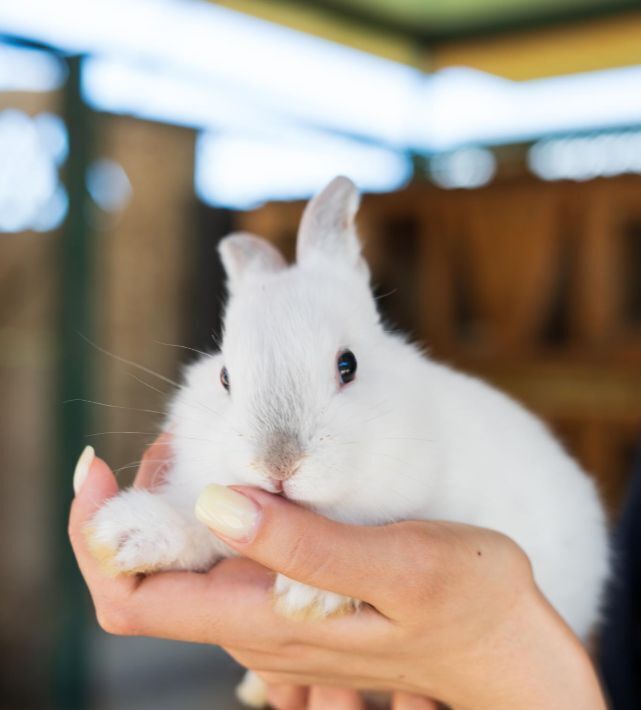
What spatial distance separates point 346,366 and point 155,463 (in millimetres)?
326

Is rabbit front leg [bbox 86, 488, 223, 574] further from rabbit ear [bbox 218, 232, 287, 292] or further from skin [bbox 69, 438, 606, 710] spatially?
rabbit ear [bbox 218, 232, 287, 292]

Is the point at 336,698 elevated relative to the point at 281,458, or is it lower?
lower

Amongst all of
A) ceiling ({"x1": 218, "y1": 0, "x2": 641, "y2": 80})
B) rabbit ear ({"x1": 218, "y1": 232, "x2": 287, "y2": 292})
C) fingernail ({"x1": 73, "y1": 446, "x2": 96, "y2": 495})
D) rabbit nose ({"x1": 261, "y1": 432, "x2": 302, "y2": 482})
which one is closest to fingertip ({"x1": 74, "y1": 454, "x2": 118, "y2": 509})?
fingernail ({"x1": 73, "y1": 446, "x2": 96, "y2": 495})

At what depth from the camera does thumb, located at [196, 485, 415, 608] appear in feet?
2.98

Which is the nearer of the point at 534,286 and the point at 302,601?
the point at 302,601

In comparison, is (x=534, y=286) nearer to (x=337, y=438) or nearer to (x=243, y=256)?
(x=243, y=256)

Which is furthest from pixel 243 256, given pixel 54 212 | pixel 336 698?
pixel 54 212

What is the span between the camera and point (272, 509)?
92cm

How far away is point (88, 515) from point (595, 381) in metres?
2.92

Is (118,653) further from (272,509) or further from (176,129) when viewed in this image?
(272,509)

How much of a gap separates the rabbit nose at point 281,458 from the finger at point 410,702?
0.44 m

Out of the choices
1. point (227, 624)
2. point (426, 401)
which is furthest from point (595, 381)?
point (227, 624)

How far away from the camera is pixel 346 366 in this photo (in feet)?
3.58

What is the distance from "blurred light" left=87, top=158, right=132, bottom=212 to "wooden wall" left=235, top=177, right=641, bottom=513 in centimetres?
59
